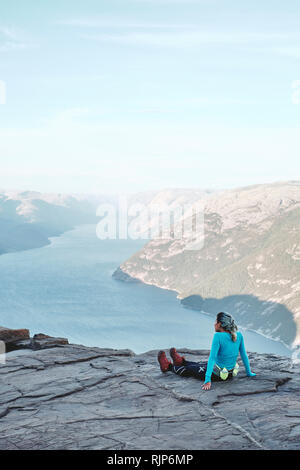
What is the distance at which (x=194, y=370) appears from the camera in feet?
42.4

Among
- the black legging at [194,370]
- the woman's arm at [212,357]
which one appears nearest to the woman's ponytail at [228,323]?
the woman's arm at [212,357]

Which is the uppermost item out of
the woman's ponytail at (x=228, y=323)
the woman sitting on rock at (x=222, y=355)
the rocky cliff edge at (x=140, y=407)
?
the woman's ponytail at (x=228, y=323)

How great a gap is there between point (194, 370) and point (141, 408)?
2.72 meters

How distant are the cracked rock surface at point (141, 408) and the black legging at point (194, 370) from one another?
185 mm

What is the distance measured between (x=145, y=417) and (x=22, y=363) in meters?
7.99

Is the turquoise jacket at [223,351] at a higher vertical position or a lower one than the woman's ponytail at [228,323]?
lower

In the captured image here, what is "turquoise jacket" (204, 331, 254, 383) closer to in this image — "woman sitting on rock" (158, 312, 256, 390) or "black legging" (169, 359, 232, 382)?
"woman sitting on rock" (158, 312, 256, 390)

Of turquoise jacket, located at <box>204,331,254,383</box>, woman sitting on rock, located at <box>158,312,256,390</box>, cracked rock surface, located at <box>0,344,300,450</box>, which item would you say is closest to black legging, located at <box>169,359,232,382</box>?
woman sitting on rock, located at <box>158,312,256,390</box>

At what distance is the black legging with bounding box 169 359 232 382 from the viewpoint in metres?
12.4

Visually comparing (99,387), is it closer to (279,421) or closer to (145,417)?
(145,417)

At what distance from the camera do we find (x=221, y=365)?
40.4 ft

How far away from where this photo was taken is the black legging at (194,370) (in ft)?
40.8

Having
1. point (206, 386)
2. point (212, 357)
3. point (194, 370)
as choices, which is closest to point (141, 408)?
point (206, 386)

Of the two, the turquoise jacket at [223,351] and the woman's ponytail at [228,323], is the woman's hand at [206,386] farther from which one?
the woman's ponytail at [228,323]
